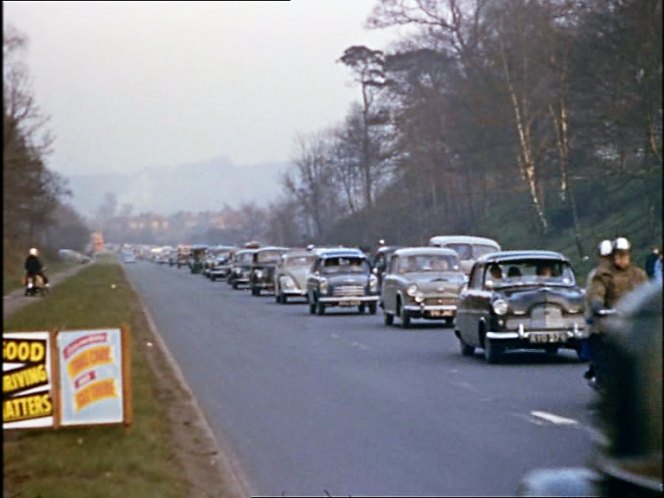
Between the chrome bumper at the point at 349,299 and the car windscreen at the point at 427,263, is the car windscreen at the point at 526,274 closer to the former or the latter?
the car windscreen at the point at 427,263

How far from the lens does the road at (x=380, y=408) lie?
8.53 meters

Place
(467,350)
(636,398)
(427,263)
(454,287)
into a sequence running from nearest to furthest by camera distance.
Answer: (636,398), (467,350), (427,263), (454,287)

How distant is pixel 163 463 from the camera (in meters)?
9.50

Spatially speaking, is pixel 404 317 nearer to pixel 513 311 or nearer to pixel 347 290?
pixel 347 290

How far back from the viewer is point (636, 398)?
9.51ft

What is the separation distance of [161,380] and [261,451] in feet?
17.6

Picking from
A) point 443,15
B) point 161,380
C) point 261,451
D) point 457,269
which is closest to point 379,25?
point 443,15

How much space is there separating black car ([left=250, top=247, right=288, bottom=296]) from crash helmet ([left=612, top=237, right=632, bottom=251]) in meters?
39.2

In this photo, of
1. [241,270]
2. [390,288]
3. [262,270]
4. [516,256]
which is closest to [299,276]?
[262,270]

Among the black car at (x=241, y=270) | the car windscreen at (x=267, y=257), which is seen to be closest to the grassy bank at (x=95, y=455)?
the car windscreen at (x=267, y=257)

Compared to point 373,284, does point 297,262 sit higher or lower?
higher

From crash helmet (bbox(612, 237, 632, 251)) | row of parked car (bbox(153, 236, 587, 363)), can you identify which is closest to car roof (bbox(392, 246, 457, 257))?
row of parked car (bbox(153, 236, 587, 363))

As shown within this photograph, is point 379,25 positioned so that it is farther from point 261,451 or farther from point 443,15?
point 261,451

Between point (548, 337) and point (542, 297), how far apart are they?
2.20ft
